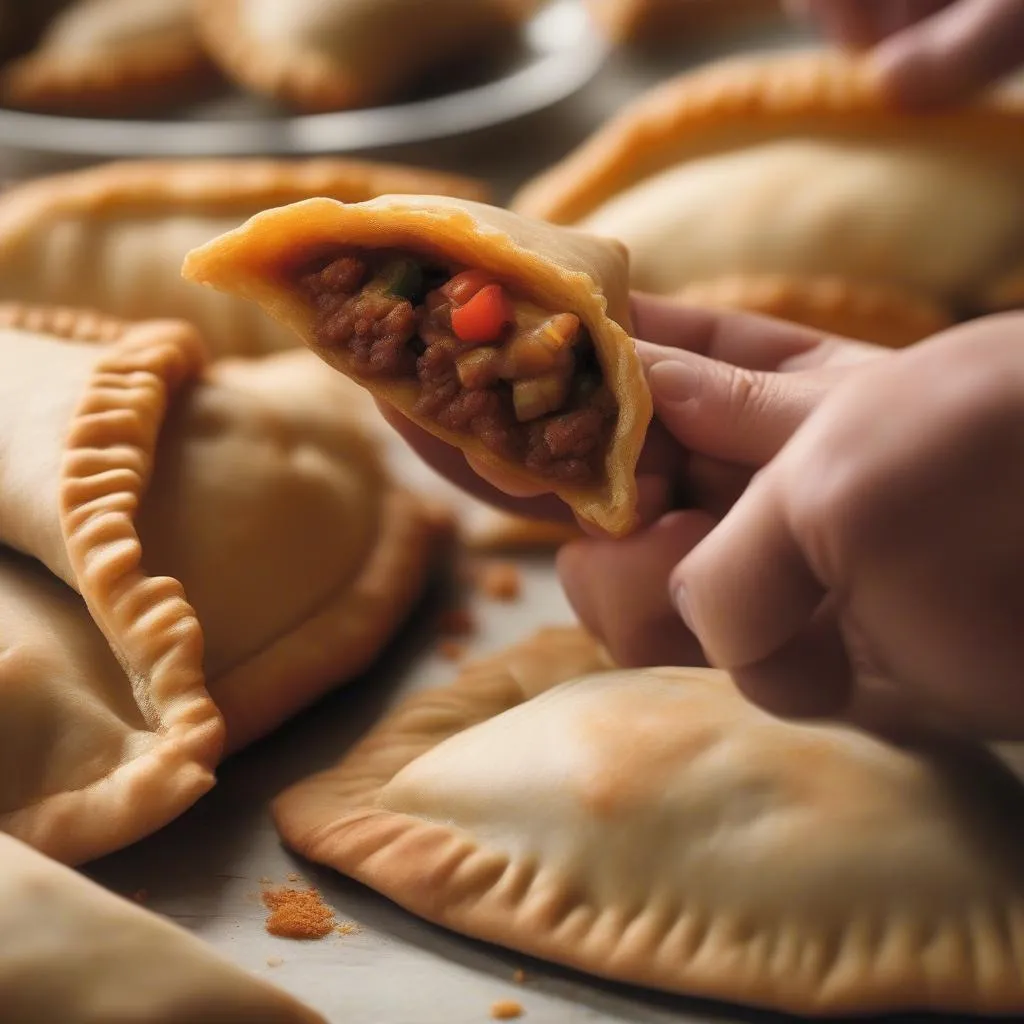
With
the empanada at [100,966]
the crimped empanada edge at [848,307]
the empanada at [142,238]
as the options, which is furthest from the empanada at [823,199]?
the empanada at [100,966]

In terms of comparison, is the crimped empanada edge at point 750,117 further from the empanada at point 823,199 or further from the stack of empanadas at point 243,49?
the stack of empanadas at point 243,49

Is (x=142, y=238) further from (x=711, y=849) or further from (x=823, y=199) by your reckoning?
(x=711, y=849)

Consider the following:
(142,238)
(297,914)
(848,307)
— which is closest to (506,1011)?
(297,914)

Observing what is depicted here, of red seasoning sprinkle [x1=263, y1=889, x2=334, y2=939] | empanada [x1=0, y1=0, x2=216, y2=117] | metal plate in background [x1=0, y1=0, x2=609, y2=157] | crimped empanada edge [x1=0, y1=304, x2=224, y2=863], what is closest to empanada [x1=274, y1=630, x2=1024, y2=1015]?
red seasoning sprinkle [x1=263, y1=889, x2=334, y2=939]

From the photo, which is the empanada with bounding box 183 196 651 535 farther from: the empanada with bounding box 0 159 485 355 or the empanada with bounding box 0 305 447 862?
the empanada with bounding box 0 159 485 355

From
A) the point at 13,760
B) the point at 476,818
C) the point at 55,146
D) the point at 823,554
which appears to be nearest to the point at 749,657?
the point at 823,554
